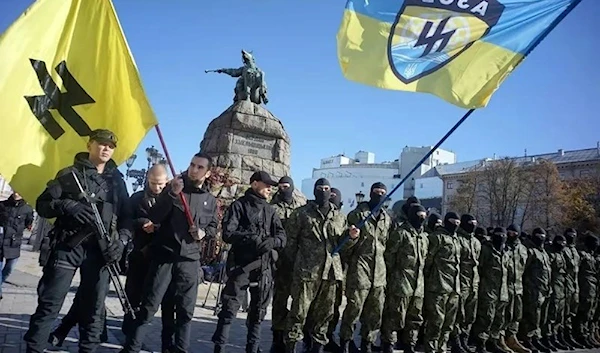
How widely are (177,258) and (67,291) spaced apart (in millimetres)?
938

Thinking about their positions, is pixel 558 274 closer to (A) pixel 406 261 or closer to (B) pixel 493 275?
(B) pixel 493 275

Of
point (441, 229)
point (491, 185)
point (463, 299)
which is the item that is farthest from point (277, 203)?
point (491, 185)

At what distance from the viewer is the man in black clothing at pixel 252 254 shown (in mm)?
4711

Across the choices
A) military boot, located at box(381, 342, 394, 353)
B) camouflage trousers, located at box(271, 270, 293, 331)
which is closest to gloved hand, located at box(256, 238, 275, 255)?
camouflage trousers, located at box(271, 270, 293, 331)

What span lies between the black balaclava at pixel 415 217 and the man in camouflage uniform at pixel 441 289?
0.39 meters

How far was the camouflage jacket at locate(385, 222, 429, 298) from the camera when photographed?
5.84 m

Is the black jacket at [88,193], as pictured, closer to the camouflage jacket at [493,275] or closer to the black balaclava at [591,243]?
the camouflage jacket at [493,275]

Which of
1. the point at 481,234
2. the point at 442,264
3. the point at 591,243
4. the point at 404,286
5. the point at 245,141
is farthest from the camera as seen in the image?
the point at 245,141

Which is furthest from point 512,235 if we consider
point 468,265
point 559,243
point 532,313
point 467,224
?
point 468,265

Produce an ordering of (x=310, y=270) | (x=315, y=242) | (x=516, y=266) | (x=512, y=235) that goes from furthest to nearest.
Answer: (x=512, y=235) < (x=516, y=266) < (x=315, y=242) < (x=310, y=270)

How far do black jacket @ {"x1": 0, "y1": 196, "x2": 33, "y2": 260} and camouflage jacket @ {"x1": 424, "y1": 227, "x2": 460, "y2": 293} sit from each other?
6719 millimetres

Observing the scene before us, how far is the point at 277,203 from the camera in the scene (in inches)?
256

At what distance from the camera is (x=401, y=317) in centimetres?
571

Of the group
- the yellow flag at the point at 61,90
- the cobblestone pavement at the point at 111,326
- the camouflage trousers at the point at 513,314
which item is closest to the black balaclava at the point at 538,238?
the camouflage trousers at the point at 513,314
